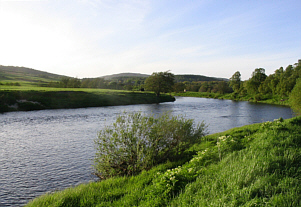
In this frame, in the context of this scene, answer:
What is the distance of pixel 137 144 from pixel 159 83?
7201 cm

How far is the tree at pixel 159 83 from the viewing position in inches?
Answer: 3197

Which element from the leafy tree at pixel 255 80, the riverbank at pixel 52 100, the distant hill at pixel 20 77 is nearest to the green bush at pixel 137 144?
the riverbank at pixel 52 100

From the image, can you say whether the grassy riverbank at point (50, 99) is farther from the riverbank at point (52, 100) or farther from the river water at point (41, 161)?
the river water at point (41, 161)

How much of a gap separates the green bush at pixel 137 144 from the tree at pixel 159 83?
230 feet

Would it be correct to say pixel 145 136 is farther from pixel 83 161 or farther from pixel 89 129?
pixel 89 129

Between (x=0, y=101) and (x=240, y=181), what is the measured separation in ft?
154

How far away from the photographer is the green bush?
1015 cm

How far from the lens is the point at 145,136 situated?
35.2 ft

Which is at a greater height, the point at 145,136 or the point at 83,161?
the point at 145,136

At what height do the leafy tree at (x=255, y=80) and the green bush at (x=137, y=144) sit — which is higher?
the leafy tree at (x=255, y=80)

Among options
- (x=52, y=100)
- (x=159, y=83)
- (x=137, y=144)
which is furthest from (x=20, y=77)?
(x=137, y=144)

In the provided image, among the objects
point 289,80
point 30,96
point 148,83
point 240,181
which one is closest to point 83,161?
point 240,181

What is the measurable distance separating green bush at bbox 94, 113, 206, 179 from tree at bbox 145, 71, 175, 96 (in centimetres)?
7019

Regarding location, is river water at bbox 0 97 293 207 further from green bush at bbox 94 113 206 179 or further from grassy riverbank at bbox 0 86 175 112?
grassy riverbank at bbox 0 86 175 112
